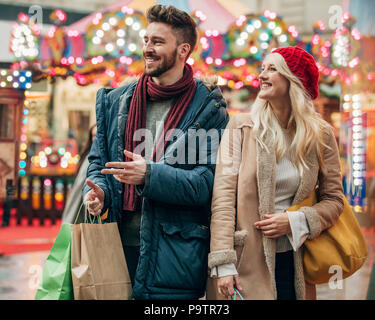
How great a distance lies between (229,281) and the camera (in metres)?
2.29

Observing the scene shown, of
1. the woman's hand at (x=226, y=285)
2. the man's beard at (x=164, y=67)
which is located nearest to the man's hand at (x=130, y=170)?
the man's beard at (x=164, y=67)

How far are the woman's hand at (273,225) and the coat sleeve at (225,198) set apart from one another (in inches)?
5.5

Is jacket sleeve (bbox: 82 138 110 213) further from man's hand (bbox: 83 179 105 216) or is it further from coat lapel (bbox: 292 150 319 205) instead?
coat lapel (bbox: 292 150 319 205)

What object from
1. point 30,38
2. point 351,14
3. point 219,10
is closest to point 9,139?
point 30,38

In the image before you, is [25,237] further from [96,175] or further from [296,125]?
[296,125]

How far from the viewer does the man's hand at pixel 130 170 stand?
88.5 inches

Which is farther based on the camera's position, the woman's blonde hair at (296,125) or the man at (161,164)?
the woman's blonde hair at (296,125)

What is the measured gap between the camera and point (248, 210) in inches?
94.6

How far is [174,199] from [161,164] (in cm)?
17

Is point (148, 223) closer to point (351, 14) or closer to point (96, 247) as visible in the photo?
point (96, 247)

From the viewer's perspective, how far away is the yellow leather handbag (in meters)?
2.46

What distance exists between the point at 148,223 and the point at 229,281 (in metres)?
0.45

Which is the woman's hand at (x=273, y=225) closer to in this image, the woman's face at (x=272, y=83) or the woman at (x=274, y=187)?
the woman at (x=274, y=187)

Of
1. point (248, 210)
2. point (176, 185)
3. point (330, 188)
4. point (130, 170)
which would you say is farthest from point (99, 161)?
point (330, 188)
